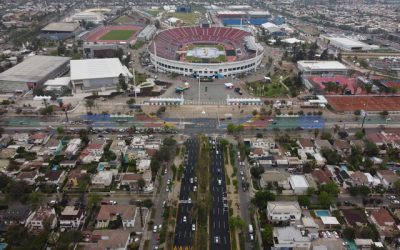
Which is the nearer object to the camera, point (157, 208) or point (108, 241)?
point (108, 241)

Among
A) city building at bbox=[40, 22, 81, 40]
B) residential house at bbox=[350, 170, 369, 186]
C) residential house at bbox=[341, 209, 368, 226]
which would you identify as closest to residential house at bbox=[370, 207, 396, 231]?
residential house at bbox=[341, 209, 368, 226]

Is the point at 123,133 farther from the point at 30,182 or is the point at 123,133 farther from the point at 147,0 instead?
the point at 147,0

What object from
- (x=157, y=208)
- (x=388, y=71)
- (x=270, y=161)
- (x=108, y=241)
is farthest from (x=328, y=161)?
(x=388, y=71)

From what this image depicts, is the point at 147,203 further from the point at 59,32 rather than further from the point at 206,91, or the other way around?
the point at 59,32

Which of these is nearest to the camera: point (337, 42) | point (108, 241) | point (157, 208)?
point (108, 241)

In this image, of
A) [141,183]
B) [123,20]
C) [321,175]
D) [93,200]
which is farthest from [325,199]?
[123,20]

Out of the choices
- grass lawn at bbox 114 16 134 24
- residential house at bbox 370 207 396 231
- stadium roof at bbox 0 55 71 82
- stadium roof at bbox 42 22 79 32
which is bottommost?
grass lawn at bbox 114 16 134 24

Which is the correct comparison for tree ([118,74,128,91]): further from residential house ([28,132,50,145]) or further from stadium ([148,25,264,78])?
residential house ([28,132,50,145])
